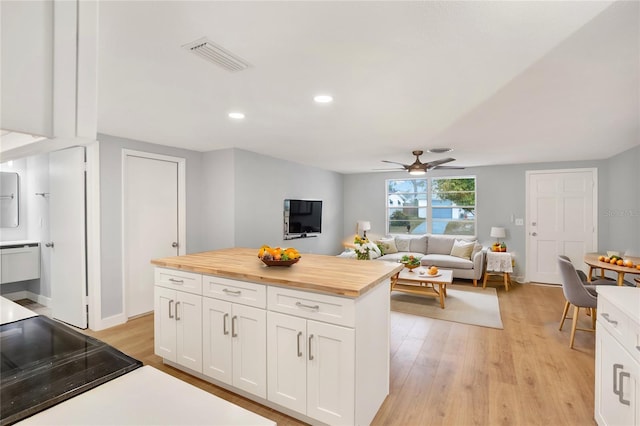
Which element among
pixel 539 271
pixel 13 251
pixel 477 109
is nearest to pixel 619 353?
pixel 477 109

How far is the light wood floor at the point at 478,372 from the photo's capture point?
2227 millimetres

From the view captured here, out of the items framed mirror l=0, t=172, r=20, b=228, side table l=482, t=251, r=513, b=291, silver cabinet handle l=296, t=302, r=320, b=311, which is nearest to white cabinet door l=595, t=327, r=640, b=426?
silver cabinet handle l=296, t=302, r=320, b=311

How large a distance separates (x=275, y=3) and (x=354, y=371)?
196 centimetres

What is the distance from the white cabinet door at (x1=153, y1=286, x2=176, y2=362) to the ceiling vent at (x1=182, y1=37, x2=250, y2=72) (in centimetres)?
187

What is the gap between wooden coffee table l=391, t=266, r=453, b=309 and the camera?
4.61m

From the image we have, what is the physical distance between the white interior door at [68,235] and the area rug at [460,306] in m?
3.97

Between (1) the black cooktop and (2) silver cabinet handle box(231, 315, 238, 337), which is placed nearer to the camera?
(1) the black cooktop

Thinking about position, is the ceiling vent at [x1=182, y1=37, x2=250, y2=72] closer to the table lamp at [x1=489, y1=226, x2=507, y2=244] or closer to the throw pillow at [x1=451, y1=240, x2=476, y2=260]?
the throw pillow at [x1=451, y1=240, x2=476, y2=260]

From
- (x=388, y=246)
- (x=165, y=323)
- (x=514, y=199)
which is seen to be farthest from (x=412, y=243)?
(x=165, y=323)

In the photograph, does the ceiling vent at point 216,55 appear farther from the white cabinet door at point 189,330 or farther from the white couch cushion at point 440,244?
the white couch cushion at point 440,244

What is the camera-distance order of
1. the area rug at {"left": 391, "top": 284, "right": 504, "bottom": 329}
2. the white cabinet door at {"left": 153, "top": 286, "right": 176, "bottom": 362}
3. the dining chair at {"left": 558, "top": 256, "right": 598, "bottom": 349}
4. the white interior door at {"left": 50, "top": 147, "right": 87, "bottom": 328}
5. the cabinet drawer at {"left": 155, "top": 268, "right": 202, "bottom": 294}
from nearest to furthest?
the cabinet drawer at {"left": 155, "top": 268, "right": 202, "bottom": 294} → the white cabinet door at {"left": 153, "top": 286, "right": 176, "bottom": 362} → the dining chair at {"left": 558, "top": 256, "right": 598, "bottom": 349} → the white interior door at {"left": 50, "top": 147, "right": 87, "bottom": 328} → the area rug at {"left": 391, "top": 284, "right": 504, "bottom": 329}

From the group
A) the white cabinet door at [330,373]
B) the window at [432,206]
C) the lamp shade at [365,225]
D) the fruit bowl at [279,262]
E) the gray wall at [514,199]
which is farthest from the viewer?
the lamp shade at [365,225]

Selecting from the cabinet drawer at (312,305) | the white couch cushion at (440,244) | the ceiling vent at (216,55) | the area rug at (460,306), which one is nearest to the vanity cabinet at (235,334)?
the cabinet drawer at (312,305)

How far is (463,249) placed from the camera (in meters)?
6.27
